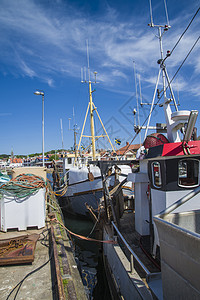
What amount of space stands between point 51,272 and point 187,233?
3.52 metres

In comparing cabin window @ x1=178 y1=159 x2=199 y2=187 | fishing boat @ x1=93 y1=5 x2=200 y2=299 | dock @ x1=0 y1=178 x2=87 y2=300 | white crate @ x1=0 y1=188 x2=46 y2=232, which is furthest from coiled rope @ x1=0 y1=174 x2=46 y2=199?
cabin window @ x1=178 y1=159 x2=199 y2=187

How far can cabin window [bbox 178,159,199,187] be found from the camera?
4183 mm

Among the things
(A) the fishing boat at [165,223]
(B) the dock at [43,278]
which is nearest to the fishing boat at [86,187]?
(A) the fishing boat at [165,223]

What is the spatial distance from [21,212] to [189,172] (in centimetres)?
537

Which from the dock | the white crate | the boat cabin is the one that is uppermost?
the boat cabin

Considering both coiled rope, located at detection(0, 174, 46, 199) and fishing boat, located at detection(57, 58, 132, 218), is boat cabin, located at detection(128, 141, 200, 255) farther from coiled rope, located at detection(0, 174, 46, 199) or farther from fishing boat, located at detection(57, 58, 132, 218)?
fishing boat, located at detection(57, 58, 132, 218)

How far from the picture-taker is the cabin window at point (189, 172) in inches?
165

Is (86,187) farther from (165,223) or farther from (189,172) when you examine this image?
(165,223)

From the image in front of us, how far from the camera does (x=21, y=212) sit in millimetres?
6512

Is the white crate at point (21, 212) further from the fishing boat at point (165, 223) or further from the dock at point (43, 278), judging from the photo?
the fishing boat at point (165, 223)

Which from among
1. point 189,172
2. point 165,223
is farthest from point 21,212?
point 165,223

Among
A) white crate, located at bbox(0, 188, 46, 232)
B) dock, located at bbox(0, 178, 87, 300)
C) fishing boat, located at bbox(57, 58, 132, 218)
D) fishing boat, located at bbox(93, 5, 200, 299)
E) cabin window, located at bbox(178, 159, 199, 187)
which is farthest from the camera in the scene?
fishing boat, located at bbox(57, 58, 132, 218)

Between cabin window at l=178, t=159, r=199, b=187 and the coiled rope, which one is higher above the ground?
cabin window at l=178, t=159, r=199, b=187

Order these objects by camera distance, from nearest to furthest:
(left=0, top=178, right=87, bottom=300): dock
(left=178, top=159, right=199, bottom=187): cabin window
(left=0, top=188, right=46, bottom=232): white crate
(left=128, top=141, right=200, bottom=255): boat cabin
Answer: (left=0, top=178, right=87, bottom=300): dock → (left=128, top=141, right=200, bottom=255): boat cabin → (left=178, top=159, right=199, bottom=187): cabin window → (left=0, top=188, right=46, bottom=232): white crate
